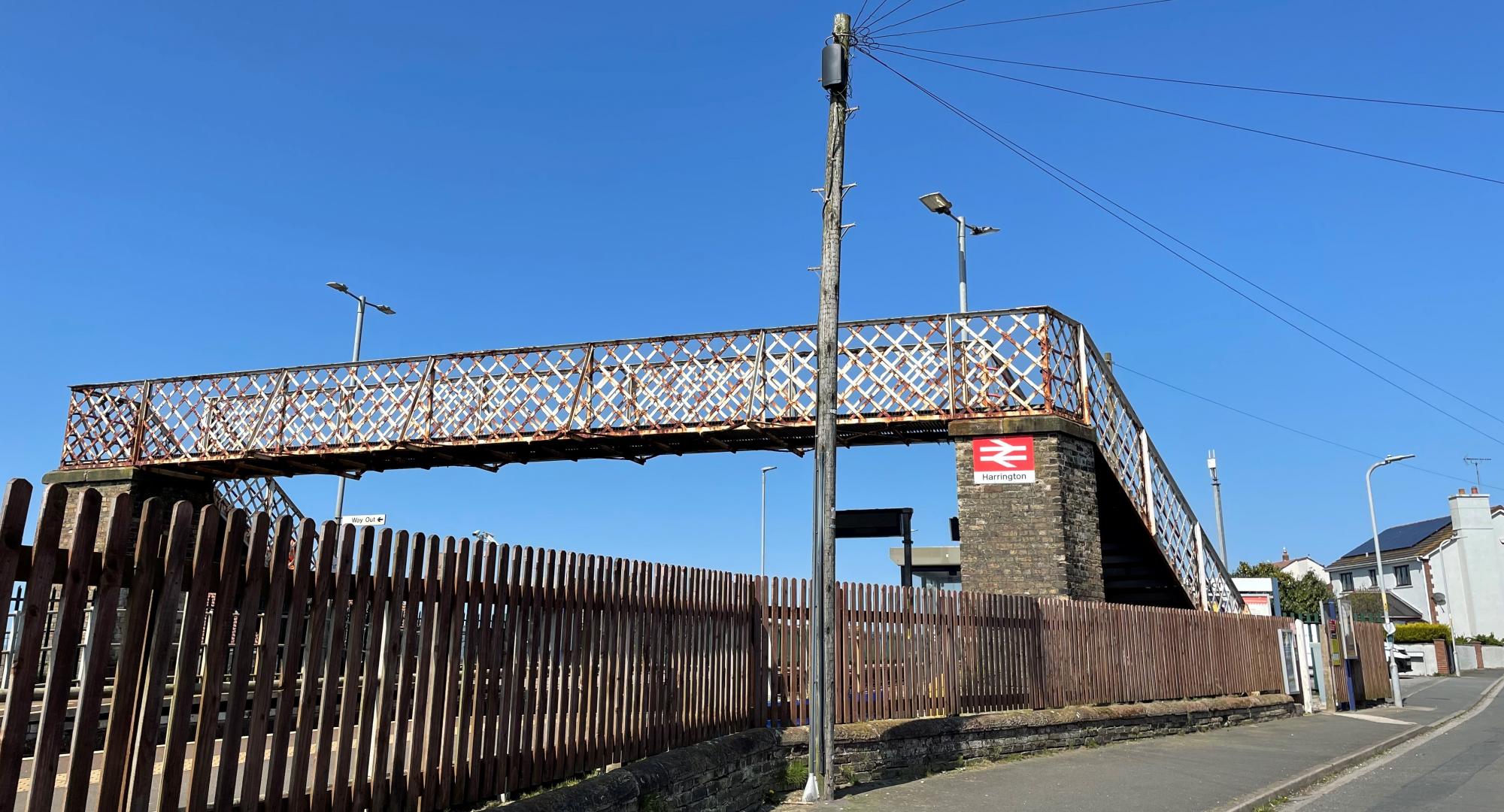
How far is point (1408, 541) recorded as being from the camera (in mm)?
69375

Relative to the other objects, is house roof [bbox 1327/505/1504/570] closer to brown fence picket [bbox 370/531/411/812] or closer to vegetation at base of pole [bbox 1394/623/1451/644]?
vegetation at base of pole [bbox 1394/623/1451/644]

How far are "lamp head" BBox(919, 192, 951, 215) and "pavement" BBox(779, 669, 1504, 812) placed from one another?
949cm

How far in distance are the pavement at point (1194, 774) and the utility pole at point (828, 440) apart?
1.53 feet

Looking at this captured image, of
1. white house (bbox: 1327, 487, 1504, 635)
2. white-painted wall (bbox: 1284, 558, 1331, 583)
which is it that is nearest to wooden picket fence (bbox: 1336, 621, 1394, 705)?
white house (bbox: 1327, 487, 1504, 635)

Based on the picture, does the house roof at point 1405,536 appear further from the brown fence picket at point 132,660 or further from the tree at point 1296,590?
the brown fence picket at point 132,660

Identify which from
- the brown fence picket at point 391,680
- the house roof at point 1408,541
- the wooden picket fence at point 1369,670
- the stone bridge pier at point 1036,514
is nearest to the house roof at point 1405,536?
the house roof at point 1408,541

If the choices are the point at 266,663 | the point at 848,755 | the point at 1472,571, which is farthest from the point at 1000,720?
the point at 1472,571

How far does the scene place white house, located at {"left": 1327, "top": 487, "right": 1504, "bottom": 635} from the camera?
6203 cm

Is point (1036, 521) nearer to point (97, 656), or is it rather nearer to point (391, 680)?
point (391, 680)

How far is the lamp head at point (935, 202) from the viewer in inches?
704

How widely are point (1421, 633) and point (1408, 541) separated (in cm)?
2391

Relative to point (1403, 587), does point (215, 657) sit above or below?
below

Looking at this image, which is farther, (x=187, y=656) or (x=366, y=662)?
(x=366, y=662)

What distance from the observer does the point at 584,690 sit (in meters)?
6.82
